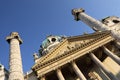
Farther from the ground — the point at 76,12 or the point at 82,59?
the point at 76,12

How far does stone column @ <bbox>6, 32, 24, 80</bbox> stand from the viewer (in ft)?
62.6

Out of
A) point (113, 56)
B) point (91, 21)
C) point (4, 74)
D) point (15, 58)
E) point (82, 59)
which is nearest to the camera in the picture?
point (15, 58)

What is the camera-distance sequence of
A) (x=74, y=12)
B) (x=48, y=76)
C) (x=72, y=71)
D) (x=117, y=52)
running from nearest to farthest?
(x=48, y=76) → (x=72, y=71) → (x=117, y=52) → (x=74, y=12)

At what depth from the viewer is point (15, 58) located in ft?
68.5

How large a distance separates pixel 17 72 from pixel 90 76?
1179 cm

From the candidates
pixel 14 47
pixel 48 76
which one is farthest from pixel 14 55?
pixel 48 76

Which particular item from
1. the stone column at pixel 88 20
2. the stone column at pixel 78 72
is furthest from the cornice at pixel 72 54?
the stone column at pixel 88 20

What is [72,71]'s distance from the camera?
28.2 meters

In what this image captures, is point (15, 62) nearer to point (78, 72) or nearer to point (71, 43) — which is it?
point (78, 72)

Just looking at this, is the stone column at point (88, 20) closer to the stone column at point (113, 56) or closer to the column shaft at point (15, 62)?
the stone column at point (113, 56)

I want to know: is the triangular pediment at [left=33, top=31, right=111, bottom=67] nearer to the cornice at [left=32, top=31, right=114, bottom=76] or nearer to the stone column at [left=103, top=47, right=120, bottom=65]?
the cornice at [left=32, top=31, right=114, bottom=76]

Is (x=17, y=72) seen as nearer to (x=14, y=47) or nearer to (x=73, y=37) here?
(x=14, y=47)

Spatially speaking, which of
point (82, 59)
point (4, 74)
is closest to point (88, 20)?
point (82, 59)

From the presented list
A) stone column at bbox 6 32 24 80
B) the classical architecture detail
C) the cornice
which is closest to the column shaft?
stone column at bbox 6 32 24 80
